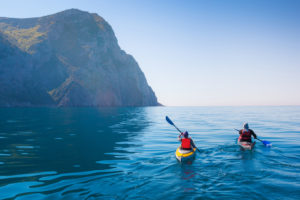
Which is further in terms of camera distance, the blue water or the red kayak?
the red kayak

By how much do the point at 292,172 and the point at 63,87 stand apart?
384 feet

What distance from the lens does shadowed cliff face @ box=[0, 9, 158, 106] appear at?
97.7 meters

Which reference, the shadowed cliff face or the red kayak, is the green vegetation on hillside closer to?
the shadowed cliff face

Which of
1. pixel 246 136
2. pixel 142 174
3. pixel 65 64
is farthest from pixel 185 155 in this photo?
pixel 65 64

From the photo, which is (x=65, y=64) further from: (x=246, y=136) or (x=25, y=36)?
(x=246, y=136)

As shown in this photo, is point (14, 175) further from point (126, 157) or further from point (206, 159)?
point (206, 159)

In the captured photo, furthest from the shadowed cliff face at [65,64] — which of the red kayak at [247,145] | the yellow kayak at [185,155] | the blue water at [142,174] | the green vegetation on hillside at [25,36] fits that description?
the red kayak at [247,145]

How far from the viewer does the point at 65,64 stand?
120m

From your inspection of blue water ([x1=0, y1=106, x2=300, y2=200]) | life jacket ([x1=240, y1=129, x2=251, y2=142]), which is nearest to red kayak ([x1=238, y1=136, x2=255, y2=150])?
blue water ([x1=0, y1=106, x2=300, y2=200])

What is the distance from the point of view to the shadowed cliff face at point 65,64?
9769cm

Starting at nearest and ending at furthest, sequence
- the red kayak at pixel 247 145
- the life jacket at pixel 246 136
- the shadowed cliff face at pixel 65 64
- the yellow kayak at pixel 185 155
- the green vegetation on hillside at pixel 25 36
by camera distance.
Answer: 1. the yellow kayak at pixel 185 155
2. the red kayak at pixel 247 145
3. the life jacket at pixel 246 136
4. the shadowed cliff face at pixel 65 64
5. the green vegetation on hillside at pixel 25 36

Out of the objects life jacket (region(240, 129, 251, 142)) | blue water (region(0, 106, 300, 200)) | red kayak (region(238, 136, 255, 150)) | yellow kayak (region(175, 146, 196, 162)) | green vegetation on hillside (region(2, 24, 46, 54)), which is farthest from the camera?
green vegetation on hillside (region(2, 24, 46, 54))

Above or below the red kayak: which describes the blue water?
below

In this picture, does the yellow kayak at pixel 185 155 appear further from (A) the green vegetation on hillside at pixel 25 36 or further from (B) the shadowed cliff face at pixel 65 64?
(A) the green vegetation on hillside at pixel 25 36
